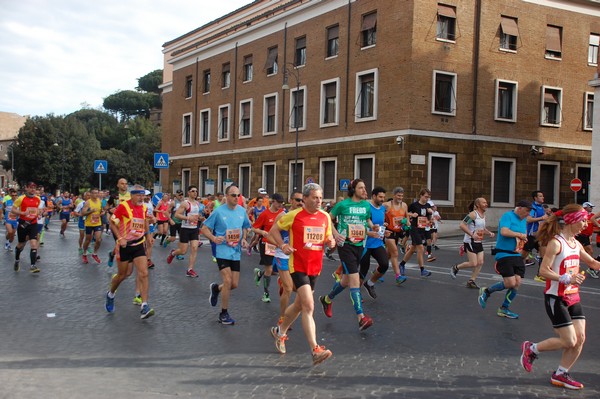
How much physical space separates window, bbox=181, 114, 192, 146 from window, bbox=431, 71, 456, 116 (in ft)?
72.6

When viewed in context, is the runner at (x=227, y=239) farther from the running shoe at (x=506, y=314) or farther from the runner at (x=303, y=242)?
the running shoe at (x=506, y=314)

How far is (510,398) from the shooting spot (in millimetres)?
5246

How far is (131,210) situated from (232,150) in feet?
106

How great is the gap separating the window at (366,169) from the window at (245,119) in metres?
10.4

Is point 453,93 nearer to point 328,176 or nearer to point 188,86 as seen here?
point 328,176

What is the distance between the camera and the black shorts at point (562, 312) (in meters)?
5.68

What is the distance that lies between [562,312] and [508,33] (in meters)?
26.8

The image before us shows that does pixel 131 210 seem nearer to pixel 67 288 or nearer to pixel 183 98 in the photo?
pixel 67 288

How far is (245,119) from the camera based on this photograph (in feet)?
131

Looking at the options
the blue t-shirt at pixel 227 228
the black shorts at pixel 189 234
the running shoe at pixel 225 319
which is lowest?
the running shoe at pixel 225 319

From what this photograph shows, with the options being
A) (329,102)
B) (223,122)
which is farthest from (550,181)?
(223,122)

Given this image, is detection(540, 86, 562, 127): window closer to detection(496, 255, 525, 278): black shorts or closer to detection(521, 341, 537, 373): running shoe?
detection(496, 255, 525, 278): black shorts

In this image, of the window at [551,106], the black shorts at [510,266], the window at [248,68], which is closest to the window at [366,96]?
the window at [551,106]

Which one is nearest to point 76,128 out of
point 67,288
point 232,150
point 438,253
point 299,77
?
point 232,150
